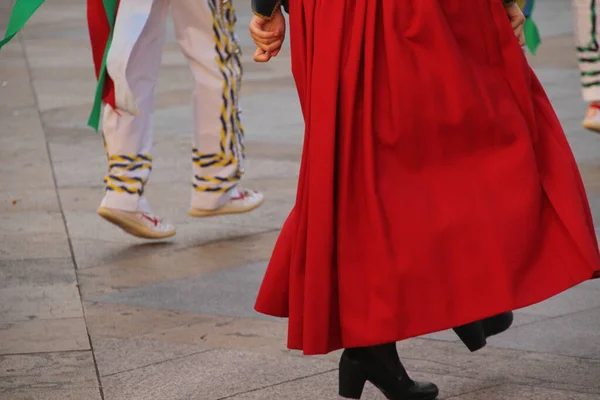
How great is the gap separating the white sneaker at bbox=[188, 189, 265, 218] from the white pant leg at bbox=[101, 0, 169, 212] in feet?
1.09

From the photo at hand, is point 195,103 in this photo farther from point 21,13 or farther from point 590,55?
point 590,55

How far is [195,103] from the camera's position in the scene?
501cm

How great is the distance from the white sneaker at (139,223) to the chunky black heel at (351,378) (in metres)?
1.90

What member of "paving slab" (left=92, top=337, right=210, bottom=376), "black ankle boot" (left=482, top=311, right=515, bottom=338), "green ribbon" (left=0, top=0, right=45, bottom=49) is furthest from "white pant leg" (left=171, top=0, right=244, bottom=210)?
"black ankle boot" (left=482, top=311, right=515, bottom=338)

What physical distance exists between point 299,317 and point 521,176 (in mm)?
639

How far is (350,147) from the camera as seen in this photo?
2.90 m

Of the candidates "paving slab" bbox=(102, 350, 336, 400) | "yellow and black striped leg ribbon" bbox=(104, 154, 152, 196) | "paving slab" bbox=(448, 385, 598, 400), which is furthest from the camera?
"yellow and black striped leg ribbon" bbox=(104, 154, 152, 196)

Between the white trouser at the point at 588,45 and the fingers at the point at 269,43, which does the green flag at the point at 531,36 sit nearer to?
the white trouser at the point at 588,45

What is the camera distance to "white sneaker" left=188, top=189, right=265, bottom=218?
16.9 ft

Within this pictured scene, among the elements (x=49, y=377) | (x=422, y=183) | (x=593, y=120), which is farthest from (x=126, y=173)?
(x=593, y=120)

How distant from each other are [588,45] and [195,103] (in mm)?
2308

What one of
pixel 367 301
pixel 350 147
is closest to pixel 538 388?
pixel 367 301

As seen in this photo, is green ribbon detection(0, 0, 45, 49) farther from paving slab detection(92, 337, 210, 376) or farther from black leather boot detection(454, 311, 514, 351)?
black leather boot detection(454, 311, 514, 351)

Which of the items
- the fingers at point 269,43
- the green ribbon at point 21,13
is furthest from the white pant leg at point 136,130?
the fingers at point 269,43
